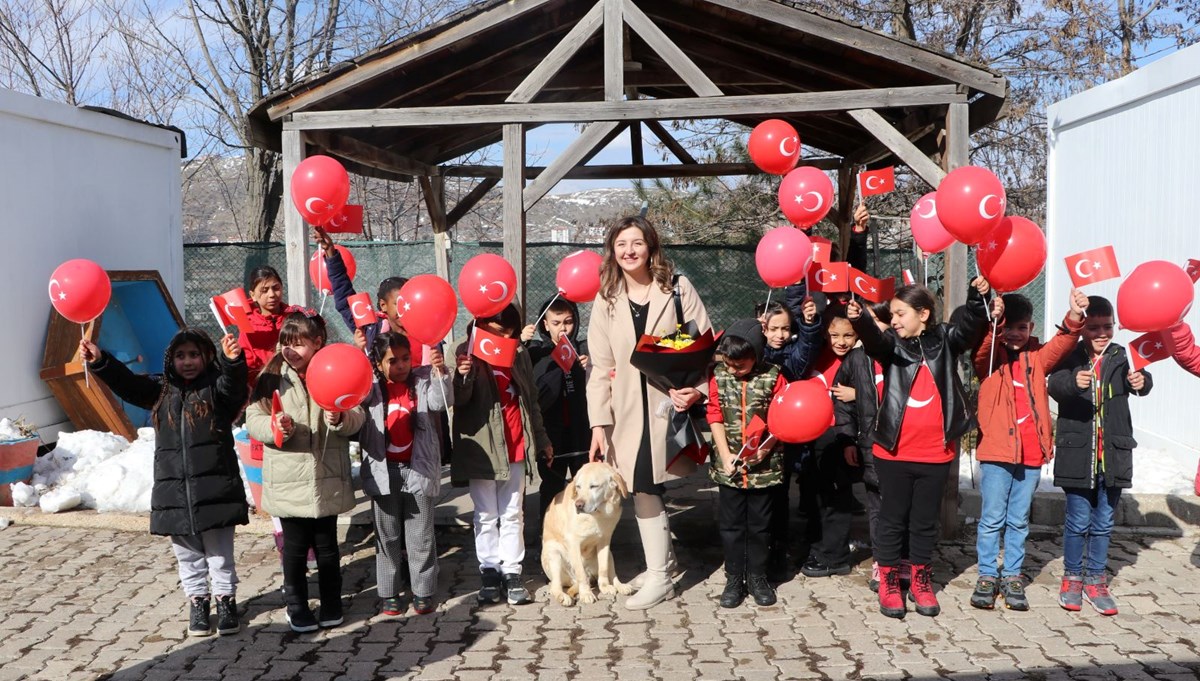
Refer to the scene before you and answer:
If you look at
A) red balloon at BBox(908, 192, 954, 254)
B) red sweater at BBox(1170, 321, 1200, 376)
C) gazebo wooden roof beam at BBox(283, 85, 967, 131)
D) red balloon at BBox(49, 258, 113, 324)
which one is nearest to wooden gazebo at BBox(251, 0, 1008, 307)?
gazebo wooden roof beam at BBox(283, 85, 967, 131)

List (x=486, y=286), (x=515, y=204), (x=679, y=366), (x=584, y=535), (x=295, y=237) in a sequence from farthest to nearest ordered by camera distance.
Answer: (x=295, y=237) → (x=515, y=204) → (x=584, y=535) → (x=679, y=366) → (x=486, y=286)

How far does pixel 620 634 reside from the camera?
470 cm

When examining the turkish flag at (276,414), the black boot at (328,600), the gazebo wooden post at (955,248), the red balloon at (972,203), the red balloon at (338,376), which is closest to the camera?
the red balloon at (338,376)

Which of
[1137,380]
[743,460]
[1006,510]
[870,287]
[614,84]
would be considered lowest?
[1006,510]

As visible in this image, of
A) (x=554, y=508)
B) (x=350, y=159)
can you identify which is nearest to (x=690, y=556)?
(x=554, y=508)

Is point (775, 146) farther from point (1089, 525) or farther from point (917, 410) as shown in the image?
point (1089, 525)

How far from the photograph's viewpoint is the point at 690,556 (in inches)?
234

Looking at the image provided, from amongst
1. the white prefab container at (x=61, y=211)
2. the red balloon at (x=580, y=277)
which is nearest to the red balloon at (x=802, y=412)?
the red balloon at (x=580, y=277)

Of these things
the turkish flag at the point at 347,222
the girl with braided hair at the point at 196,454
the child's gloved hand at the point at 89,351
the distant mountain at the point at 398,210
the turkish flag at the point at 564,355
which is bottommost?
the girl with braided hair at the point at 196,454

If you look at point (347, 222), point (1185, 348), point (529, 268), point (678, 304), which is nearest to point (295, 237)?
point (347, 222)

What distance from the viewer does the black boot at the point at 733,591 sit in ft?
16.5

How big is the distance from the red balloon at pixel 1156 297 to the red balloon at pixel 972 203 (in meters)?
0.62

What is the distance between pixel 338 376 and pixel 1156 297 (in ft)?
11.4

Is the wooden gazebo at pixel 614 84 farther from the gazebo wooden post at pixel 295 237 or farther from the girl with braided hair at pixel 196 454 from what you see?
the girl with braided hair at pixel 196 454
